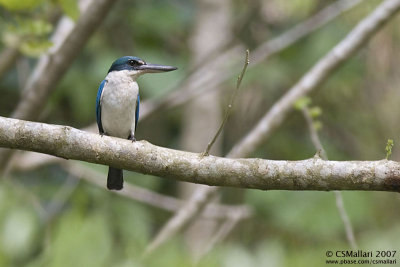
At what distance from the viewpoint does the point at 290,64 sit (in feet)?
22.5

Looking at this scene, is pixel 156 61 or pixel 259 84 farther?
pixel 259 84

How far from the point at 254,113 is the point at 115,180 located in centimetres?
290

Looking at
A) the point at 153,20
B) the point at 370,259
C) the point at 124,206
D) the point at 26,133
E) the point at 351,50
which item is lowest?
the point at 370,259

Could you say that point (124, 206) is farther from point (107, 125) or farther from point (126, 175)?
point (107, 125)

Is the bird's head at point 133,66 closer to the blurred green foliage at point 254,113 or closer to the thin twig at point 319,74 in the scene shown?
the blurred green foliage at point 254,113

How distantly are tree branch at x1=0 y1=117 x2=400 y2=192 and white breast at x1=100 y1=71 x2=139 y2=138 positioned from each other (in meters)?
1.74

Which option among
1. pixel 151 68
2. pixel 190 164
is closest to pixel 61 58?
pixel 151 68

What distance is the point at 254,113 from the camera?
709cm

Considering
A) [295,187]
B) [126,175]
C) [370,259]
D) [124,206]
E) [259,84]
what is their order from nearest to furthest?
[295,187], [370,259], [124,206], [126,175], [259,84]

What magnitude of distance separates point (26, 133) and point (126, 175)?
3.62m

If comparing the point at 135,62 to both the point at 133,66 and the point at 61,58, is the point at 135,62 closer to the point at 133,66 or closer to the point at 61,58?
the point at 133,66

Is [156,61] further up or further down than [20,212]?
further up

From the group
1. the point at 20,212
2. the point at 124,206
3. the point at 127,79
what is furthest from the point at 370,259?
the point at 124,206

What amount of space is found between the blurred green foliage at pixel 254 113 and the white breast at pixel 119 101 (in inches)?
32.0
